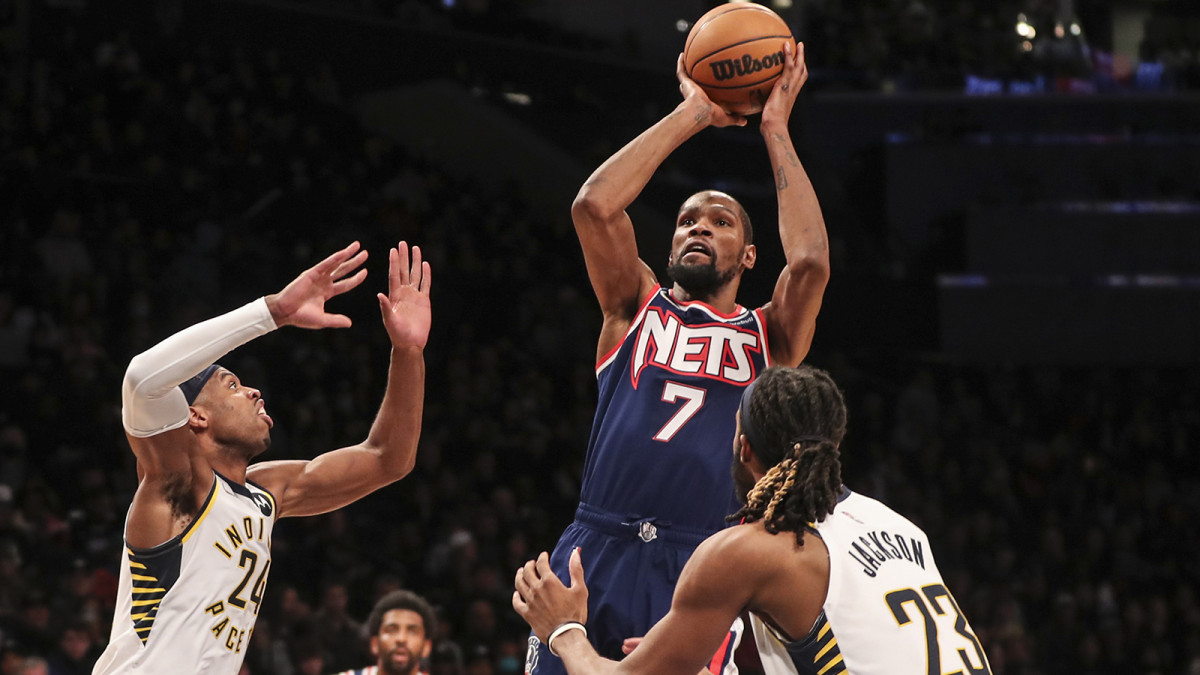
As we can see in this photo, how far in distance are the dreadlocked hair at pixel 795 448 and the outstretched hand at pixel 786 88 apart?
5.19 feet

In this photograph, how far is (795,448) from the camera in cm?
324

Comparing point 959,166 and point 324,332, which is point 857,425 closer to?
point 959,166

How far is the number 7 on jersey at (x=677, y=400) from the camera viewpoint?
443cm

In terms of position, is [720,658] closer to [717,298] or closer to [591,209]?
[717,298]

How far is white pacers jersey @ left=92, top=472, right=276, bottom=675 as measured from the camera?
13.8 ft

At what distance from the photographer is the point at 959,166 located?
61.5 ft

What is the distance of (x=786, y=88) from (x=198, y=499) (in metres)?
2.39

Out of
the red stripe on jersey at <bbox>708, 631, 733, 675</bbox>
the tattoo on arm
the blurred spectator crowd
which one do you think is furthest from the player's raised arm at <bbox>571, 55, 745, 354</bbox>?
the blurred spectator crowd

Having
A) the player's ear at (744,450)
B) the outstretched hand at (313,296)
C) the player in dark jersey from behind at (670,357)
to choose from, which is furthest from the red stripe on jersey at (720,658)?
the outstretched hand at (313,296)

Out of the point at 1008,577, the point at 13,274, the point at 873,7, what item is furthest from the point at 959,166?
the point at 13,274

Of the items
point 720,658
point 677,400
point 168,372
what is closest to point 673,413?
point 677,400

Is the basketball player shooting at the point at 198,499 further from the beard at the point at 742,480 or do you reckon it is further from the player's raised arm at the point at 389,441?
the beard at the point at 742,480

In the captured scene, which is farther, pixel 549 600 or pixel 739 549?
pixel 549 600

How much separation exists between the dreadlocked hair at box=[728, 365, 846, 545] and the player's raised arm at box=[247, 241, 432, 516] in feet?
5.97
